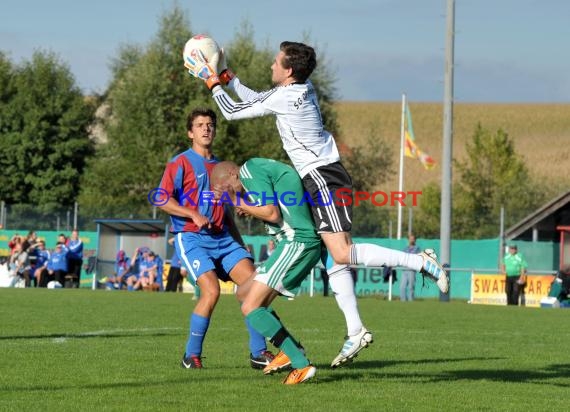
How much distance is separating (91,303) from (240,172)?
548 inches

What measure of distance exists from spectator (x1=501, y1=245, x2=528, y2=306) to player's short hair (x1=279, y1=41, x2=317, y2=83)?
21.3 m

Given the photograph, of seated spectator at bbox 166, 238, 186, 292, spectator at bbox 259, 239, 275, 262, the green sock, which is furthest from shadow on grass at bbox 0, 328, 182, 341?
spectator at bbox 259, 239, 275, 262

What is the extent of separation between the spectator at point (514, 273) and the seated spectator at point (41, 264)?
531 inches

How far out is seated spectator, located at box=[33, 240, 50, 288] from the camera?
34.2 meters

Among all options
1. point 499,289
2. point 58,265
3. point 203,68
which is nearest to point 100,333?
point 203,68

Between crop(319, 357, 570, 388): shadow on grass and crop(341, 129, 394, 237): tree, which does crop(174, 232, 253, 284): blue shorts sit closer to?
crop(319, 357, 570, 388): shadow on grass

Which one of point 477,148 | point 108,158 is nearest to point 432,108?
point 477,148

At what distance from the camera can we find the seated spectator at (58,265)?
32844mm

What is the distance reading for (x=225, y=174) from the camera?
8414 mm

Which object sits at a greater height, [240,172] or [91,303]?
[240,172]

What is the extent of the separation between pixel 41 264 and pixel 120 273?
2.37 meters

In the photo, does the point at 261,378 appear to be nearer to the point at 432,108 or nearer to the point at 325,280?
the point at 325,280

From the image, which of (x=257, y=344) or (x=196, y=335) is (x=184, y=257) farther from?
(x=257, y=344)

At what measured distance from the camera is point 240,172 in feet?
27.5
